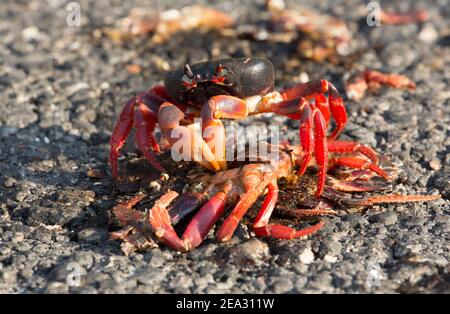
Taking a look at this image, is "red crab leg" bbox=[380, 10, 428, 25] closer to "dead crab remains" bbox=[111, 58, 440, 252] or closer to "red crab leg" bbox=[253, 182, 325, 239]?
"dead crab remains" bbox=[111, 58, 440, 252]

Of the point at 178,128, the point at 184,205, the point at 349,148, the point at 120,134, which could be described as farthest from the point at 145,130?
the point at 349,148

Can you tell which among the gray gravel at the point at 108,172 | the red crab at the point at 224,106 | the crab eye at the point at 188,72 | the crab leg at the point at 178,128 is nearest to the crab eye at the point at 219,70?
the red crab at the point at 224,106

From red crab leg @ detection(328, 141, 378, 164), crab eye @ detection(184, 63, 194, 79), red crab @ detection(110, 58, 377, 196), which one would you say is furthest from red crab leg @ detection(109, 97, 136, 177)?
red crab leg @ detection(328, 141, 378, 164)

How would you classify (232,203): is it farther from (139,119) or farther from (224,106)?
(139,119)

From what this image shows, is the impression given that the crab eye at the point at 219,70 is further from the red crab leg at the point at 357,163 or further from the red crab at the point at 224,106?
the red crab leg at the point at 357,163

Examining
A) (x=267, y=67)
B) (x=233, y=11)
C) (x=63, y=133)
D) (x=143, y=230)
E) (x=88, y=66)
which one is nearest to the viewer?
(x=143, y=230)

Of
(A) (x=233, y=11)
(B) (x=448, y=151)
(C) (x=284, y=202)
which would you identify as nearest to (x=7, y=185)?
(C) (x=284, y=202)

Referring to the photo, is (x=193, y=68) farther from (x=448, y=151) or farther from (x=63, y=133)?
(x=448, y=151)
